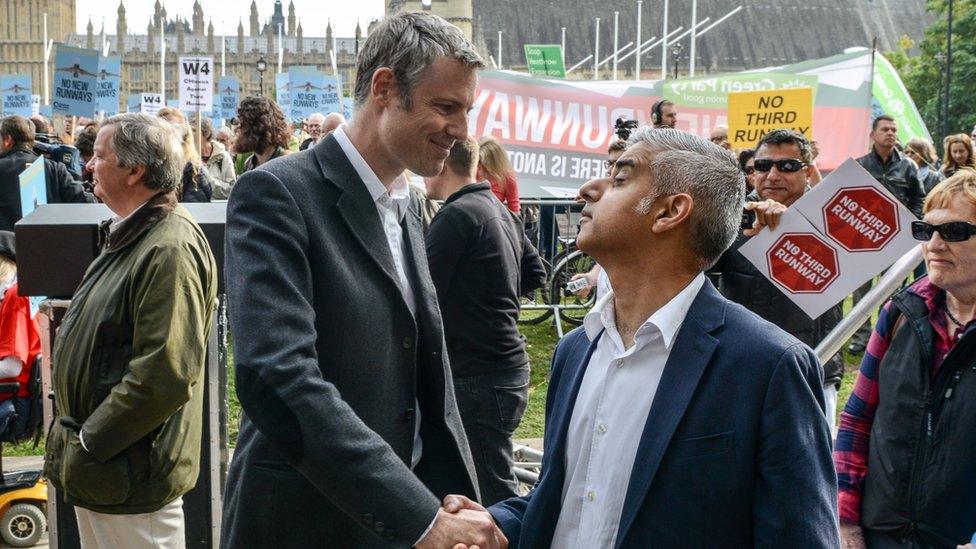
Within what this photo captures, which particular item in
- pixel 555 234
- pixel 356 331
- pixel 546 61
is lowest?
pixel 555 234

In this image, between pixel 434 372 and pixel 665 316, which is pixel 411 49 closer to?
pixel 434 372

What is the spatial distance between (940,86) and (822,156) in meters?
45.4

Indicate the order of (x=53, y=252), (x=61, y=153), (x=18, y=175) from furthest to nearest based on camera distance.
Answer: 1. (x=61, y=153)
2. (x=18, y=175)
3. (x=53, y=252)

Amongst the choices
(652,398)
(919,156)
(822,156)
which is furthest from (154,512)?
(919,156)

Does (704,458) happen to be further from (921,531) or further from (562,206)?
(562,206)

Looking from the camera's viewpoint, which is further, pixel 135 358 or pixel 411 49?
pixel 135 358

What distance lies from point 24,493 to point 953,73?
183ft

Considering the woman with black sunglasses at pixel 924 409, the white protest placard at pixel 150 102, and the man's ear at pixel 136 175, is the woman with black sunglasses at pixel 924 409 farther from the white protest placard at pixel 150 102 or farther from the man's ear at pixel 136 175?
the white protest placard at pixel 150 102

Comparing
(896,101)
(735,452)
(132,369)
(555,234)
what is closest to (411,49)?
(735,452)

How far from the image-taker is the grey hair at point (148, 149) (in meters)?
4.09

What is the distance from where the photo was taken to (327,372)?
263 cm

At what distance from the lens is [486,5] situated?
101 m

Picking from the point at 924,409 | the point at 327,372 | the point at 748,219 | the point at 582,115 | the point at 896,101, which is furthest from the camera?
the point at 896,101

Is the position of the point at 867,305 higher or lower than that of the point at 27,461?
higher
